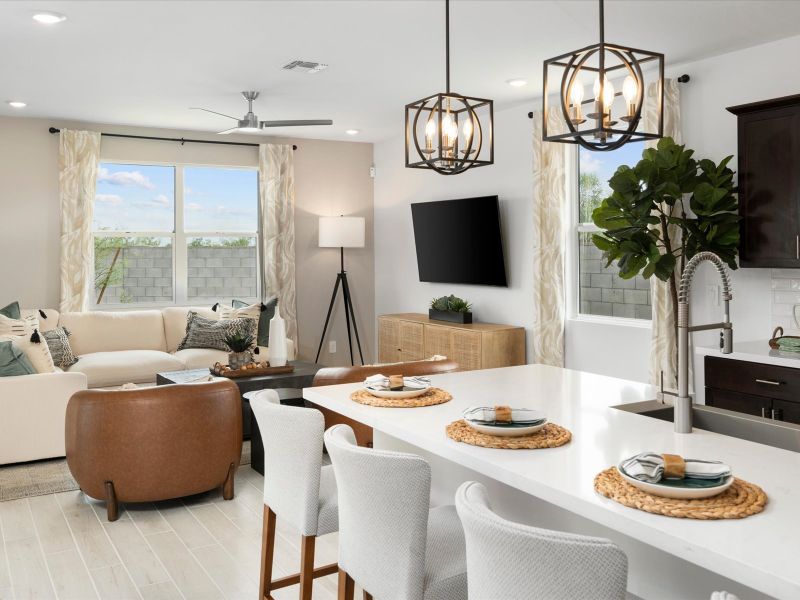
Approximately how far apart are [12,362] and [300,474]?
→ 10.8ft

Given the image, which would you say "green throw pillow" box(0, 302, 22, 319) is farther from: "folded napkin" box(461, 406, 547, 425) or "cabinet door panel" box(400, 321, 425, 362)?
"folded napkin" box(461, 406, 547, 425)

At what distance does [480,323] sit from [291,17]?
11.7 ft

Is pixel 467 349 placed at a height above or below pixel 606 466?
below

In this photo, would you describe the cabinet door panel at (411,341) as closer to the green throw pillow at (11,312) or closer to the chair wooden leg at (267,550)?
the green throw pillow at (11,312)

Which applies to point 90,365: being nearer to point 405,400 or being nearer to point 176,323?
point 176,323

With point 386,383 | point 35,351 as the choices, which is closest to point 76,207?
point 35,351

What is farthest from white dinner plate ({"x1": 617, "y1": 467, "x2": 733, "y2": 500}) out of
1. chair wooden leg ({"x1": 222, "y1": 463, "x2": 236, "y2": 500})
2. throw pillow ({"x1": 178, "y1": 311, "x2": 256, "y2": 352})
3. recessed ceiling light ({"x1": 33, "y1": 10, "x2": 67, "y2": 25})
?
throw pillow ({"x1": 178, "y1": 311, "x2": 256, "y2": 352})

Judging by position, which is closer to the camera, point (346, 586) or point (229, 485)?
point (346, 586)

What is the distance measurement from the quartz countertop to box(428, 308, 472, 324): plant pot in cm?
252

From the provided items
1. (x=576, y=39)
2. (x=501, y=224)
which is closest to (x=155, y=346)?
(x=501, y=224)

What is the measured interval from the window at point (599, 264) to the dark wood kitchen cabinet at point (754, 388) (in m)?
1.26

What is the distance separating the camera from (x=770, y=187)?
13.8ft

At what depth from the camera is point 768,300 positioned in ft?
14.9

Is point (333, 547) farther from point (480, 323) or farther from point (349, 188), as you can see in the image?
point (349, 188)
